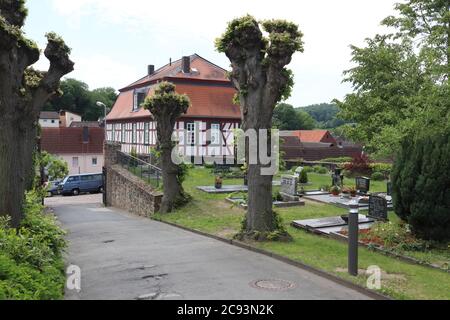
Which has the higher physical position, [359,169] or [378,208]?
[359,169]

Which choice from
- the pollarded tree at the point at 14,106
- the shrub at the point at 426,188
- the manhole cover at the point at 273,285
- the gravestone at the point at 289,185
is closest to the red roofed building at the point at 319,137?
the gravestone at the point at 289,185

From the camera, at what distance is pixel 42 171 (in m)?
27.1

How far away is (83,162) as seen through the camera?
5600 centimetres

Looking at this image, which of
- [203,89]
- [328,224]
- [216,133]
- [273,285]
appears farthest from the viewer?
[203,89]

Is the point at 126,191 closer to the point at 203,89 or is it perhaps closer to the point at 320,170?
the point at 320,170

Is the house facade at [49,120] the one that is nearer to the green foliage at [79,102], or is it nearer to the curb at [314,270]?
the green foliage at [79,102]

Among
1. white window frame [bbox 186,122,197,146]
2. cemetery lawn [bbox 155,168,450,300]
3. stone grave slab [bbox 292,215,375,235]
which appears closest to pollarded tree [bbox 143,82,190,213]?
cemetery lawn [bbox 155,168,450,300]

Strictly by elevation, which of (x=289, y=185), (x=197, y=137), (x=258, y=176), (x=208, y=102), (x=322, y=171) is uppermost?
(x=208, y=102)

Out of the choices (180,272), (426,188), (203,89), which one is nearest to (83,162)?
(203,89)

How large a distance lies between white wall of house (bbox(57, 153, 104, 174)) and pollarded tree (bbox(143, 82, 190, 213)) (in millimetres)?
38952

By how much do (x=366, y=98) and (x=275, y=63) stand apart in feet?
44.5

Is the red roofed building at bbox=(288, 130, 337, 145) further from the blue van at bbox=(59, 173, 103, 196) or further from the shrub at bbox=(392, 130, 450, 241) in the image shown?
the shrub at bbox=(392, 130, 450, 241)

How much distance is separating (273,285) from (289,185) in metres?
11.6
